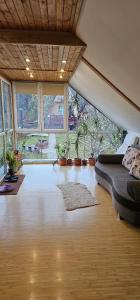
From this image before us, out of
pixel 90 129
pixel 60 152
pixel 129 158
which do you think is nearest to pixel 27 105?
pixel 60 152

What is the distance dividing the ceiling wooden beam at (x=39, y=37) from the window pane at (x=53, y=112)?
12.1 ft

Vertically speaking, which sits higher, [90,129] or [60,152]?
[90,129]

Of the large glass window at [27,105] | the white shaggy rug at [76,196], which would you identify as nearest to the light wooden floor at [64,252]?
the white shaggy rug at [76,196]

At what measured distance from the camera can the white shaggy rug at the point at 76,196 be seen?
145 inches

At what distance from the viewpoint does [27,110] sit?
679 cm

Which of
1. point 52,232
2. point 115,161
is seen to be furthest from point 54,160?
point 52,232

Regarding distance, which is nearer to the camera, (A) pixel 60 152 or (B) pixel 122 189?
(B) pixel 122 189

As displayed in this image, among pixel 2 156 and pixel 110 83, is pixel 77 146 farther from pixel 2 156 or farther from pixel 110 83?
pixel 110 83

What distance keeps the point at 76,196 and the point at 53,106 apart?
3.65 m

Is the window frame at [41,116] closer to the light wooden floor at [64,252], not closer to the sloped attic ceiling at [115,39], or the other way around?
the sloped attic ceiling at [115,39]

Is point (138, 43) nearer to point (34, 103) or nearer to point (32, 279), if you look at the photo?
point (32, 279)

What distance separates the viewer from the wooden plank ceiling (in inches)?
92.8

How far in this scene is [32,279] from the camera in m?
2.02

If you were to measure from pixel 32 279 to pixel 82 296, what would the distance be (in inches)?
19.5
